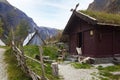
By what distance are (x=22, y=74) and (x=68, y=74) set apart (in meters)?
2.61

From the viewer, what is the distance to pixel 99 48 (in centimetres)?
1867

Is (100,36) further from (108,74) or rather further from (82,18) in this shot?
(108,74)

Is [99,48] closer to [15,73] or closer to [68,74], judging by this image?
[68,74]

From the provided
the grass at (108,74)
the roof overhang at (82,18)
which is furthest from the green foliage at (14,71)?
the roof overhang at (82,18)

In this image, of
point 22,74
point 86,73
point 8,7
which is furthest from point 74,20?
point 8,7

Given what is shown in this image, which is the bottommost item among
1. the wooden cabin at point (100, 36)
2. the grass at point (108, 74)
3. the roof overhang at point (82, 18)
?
the grass at point (108, 74)

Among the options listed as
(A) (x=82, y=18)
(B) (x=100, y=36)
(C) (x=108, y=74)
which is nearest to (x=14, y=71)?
(C) (x=108, y=74)

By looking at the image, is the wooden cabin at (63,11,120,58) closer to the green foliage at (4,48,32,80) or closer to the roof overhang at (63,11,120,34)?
the roof overhang at (63,11,120,34)

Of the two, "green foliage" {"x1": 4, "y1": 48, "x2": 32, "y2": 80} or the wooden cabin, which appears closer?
"green foliage" {"x1": 4, "y1": 48, "x2": 32, "y2": 80}

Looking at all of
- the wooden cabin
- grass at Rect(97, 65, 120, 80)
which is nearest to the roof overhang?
the wooden cabin

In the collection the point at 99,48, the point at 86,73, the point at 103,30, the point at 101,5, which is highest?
the point at 101,5

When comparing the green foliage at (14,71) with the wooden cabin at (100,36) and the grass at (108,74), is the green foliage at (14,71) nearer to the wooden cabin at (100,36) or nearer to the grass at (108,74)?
the grass at (108,74)

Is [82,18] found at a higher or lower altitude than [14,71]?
higher

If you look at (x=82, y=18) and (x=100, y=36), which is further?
(x=82, y=18)
